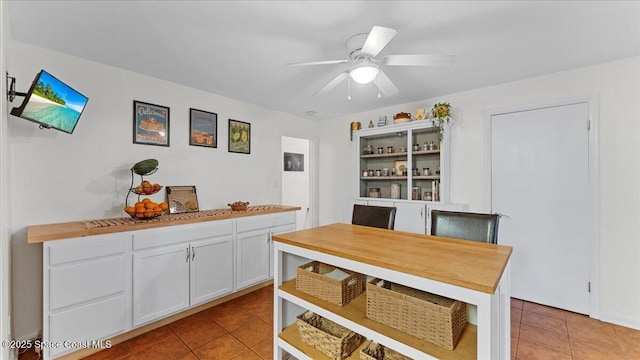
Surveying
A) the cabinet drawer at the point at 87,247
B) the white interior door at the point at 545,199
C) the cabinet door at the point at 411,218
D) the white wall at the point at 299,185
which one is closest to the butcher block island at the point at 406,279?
the cabinet drawer at the point at 87,247

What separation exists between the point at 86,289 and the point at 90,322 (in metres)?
0.25

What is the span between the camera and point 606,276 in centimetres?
246

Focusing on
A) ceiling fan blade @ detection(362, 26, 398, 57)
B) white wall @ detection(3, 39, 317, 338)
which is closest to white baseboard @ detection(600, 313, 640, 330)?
ceiling fan blade @ detection(362, 26, 398, 57)

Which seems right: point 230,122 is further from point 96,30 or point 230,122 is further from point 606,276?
point 606,276

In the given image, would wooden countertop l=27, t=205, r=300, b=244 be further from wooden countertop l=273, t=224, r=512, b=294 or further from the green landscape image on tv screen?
wooden countertop l=273, t=224, r=512, b=294

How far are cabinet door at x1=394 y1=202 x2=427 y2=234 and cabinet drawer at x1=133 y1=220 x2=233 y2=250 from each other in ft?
6.89

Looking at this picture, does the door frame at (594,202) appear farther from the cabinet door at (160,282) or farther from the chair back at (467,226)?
the cabinet door at (160,282)

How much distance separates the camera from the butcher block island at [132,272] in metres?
1.83

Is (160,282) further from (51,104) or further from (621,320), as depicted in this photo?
(621,320)

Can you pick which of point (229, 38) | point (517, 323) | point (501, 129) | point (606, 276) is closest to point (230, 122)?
point (229, 38)

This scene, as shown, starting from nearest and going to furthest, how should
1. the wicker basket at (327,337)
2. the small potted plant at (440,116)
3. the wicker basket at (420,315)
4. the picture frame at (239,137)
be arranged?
the wicker basket at (420,315), the wicker basket at (327,337), the small potted plant at (440,116), the picture frame at (239,137)

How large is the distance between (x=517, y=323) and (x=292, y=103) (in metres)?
3.43

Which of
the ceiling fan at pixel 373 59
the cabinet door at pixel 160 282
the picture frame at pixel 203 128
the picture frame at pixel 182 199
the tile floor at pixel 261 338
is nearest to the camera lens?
the ceiling fan at pixel 373 59

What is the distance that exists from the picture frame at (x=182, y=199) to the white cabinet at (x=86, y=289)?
0.72 m
